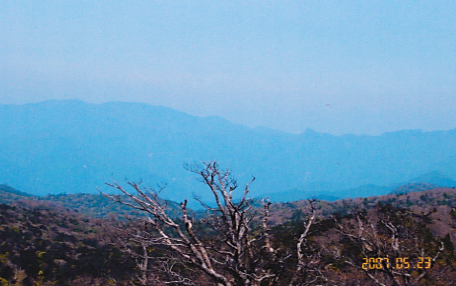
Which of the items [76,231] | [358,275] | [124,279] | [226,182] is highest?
[76,231]

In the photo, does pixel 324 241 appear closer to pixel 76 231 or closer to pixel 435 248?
pixel 435 248

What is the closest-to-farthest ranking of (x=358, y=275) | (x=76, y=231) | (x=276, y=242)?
(x=358, y=275)
(x=276, y=242)
(x=76, y=231)

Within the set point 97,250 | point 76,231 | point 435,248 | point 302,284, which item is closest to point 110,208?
point 76,231

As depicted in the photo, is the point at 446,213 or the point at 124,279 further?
the point at 446,213

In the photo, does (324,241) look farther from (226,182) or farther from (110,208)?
(110,208)

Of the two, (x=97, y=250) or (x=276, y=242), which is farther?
(x=97, y=250)

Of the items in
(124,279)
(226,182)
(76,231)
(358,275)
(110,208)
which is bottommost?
(358,275)

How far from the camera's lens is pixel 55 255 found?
111 feet

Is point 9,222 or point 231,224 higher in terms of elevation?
point 9,222

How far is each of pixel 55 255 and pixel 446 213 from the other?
1699 inches

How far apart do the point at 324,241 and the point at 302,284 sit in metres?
20.2

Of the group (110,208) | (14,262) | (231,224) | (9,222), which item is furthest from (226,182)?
(110,208)

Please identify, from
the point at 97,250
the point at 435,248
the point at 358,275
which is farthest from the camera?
the point at 97,250

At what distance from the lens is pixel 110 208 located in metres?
145
